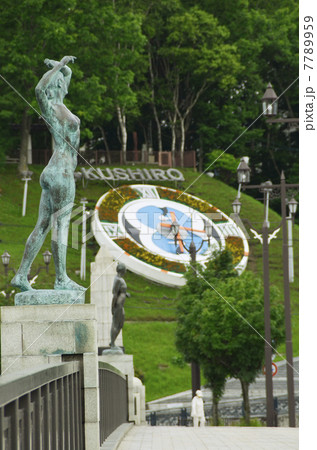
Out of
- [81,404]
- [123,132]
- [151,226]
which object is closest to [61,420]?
[81,404]

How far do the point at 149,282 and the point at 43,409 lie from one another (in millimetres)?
45223

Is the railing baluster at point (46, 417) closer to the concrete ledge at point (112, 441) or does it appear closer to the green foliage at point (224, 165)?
the concrete ledge at point (112, 441)

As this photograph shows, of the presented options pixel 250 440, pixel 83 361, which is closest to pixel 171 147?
pixel 250 440

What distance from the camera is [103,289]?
100 ft

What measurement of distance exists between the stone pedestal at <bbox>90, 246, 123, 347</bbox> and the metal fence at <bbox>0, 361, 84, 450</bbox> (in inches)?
786

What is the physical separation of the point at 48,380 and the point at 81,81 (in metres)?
57.0

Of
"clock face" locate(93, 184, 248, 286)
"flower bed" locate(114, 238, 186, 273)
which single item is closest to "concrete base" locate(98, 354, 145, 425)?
"clock face" locate(93, 184, 248, 286)

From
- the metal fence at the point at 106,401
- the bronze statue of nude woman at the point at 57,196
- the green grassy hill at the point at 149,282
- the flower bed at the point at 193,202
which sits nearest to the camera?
the bronze statue of nude woman at the point at 57,196

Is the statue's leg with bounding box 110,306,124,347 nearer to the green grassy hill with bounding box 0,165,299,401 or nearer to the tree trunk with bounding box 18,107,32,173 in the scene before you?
the green grassy hill with bounding box 0,165,299,401

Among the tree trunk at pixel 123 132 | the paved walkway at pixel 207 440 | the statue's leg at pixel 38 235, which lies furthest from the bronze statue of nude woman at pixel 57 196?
the tree trunk at pixel 123 132

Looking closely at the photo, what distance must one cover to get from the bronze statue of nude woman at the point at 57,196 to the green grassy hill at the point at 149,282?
491 inches

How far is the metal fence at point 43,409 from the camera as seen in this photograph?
200 inches

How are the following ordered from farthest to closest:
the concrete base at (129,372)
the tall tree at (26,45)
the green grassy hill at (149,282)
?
the tall tree at (26,45)
the green grassy hill at (149,282)
the concrete base at (129,372)

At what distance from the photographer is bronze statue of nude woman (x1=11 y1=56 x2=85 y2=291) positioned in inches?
416
